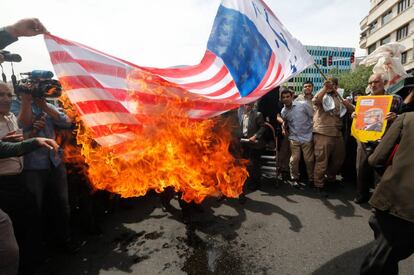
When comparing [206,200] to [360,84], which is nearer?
[206,200]

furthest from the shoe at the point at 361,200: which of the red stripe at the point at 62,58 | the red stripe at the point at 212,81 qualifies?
the red stripe at the point at 62,58

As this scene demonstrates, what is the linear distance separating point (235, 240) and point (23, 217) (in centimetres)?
279

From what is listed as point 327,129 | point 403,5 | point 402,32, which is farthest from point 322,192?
point 403,5

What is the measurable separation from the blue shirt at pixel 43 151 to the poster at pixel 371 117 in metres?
4.74

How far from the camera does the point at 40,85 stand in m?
3.21

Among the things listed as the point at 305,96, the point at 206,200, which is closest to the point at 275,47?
the point at 305,96

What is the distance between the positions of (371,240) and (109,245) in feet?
12.4

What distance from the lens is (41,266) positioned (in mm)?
3242

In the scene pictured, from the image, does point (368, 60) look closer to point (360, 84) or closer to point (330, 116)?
point (330, 116)

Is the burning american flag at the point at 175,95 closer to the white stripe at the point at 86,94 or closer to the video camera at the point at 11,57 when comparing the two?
the white stripe at the point at 86,94

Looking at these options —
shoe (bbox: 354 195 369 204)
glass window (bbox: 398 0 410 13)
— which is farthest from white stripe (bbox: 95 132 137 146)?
glass window (bbox: 398 0 410 13)

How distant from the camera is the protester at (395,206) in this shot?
Answer: 202cm

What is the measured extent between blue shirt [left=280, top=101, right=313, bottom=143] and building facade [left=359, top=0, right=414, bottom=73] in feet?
92.0

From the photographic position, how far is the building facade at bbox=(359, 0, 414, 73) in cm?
2900
